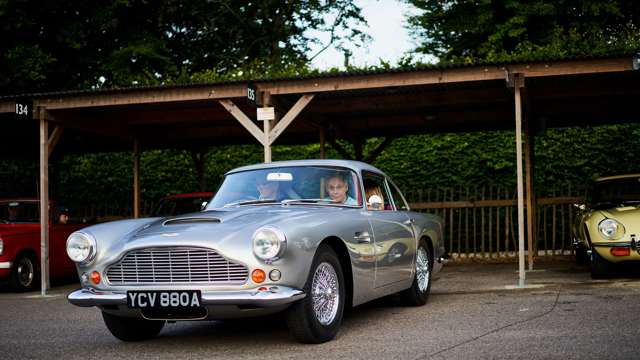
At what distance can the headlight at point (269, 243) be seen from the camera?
566cm

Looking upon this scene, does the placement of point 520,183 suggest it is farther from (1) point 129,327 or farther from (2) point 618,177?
(1) point 129,327

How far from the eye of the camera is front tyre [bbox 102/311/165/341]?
6504 millimetres

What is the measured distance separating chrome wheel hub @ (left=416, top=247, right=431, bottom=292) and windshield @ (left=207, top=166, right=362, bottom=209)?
4.95ft

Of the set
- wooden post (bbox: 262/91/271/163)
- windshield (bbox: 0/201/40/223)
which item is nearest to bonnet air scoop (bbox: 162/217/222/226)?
wooden post (bbox: 262/91/271/163)

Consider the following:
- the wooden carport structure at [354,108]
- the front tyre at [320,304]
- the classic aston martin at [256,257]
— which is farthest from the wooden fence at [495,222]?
the front tyre at [320,304]

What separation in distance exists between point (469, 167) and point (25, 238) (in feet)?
31.8

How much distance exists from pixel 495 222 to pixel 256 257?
1198 centimetres

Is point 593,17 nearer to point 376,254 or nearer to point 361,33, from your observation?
point 361,33

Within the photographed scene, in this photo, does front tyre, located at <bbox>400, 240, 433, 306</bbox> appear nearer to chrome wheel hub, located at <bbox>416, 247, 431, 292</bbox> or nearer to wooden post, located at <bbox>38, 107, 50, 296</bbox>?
chrome wheel hub, located at <bbox>416, 247, 431, 292</bbox>

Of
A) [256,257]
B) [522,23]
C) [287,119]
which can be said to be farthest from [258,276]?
[522,23]

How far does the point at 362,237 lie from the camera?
22.2 feet

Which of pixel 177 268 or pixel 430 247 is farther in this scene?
pixel 430 247

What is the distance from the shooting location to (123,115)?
48.8 ft

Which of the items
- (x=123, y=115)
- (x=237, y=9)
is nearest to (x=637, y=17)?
(x=237, y=9)
